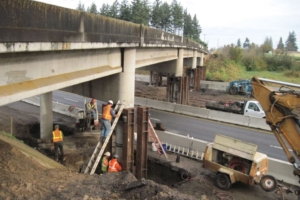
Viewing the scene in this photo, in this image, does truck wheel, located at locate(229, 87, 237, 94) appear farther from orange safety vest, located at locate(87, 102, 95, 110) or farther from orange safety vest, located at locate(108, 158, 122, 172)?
orange safety vest, located at locate(108, 158, 122, 172)

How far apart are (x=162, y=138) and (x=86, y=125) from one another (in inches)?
206

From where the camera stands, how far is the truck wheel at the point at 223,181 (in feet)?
37.0

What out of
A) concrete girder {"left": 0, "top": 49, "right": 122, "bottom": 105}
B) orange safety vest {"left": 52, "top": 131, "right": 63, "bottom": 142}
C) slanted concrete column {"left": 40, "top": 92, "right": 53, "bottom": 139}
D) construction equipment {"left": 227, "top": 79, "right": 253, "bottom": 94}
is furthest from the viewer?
construction equipment {"left": 227, "top": 79, "right": 253, "bottom": 94}

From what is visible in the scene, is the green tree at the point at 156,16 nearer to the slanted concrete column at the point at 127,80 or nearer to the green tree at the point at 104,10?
the green tree at the point at 104,10

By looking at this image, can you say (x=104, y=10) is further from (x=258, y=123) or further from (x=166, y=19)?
(x=258, y=123)

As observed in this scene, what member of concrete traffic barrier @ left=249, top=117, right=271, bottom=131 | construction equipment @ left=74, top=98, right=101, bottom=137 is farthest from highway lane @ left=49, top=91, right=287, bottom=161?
construction equipment @ left=74, top=98, right=101, bottom=137

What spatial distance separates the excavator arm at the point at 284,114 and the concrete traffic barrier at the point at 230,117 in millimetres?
11054

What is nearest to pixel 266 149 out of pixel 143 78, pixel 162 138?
pixel 162 138

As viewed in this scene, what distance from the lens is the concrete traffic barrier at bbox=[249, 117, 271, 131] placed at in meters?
19.8

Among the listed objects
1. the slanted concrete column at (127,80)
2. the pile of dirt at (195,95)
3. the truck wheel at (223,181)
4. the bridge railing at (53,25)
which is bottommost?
the truck wheel at (223,181)

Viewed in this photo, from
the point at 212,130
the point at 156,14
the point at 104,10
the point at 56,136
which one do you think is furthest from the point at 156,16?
the point at 56,136

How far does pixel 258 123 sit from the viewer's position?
2014cm

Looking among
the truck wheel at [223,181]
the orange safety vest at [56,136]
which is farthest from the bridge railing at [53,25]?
the truck wheel at [223,181]

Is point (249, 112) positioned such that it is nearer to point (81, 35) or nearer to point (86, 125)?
point (86, 125)
